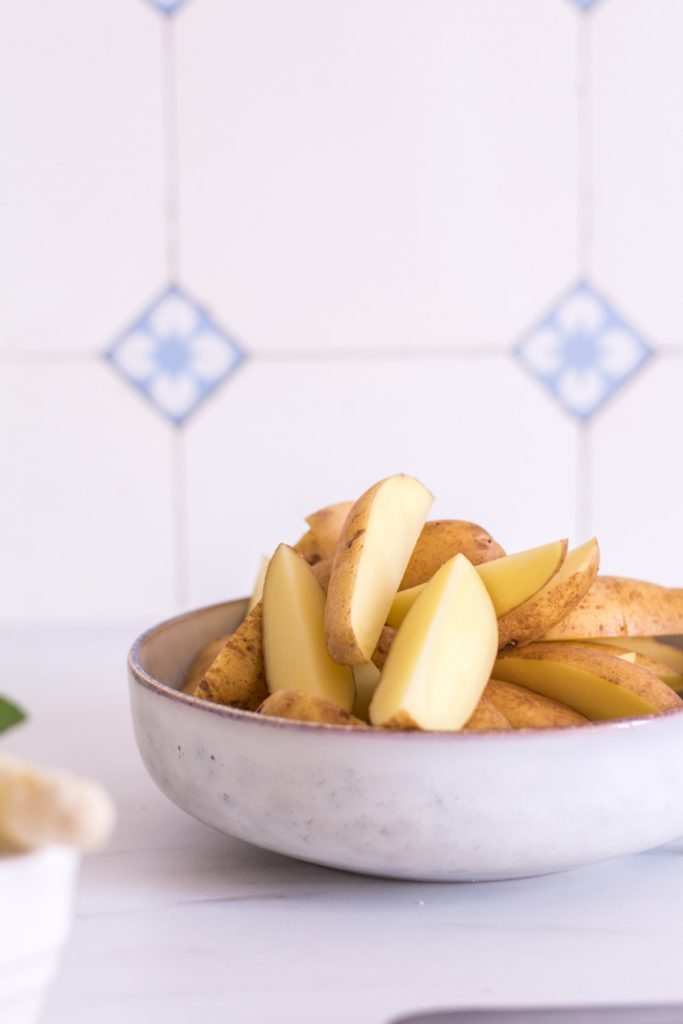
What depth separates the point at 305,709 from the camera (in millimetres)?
383

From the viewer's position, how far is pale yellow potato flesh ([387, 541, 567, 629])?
1.40ft

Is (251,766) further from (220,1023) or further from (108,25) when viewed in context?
(108,25)

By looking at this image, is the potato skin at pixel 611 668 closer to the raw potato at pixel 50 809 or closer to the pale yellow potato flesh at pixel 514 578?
the pale yellow potato flesh at pixel 514 578

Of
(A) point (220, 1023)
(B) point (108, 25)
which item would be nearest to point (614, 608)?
(A) point (220, 1023)

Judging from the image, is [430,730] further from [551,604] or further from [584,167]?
[584,167]

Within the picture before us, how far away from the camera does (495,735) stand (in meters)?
0.36

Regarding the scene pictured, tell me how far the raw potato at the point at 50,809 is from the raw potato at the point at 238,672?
191 mm

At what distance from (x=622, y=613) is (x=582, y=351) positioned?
0.52 meters

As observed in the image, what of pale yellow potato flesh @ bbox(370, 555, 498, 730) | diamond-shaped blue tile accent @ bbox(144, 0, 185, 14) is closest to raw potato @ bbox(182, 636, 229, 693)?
pale yellow potato flesh @ bbox(370, 555, 498, 730)

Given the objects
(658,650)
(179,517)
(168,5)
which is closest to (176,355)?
(179,517)

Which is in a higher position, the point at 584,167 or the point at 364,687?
the point at 584,167

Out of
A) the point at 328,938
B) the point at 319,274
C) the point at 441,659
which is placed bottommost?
the point at 328,938

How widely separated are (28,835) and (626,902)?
0.27 metres

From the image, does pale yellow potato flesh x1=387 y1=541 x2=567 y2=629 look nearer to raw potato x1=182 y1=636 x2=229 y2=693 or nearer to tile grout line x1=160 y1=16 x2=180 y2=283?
raw potato x1=182 y1=636 x2=229 y2=693
